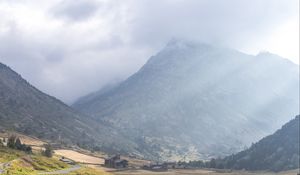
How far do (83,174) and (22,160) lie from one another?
20.8 meters

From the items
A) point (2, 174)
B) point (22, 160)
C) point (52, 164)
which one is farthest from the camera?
point (52, 164)

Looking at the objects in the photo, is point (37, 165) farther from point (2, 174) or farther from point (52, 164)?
point (2, 174)

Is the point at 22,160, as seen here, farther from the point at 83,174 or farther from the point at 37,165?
the point at 83,174

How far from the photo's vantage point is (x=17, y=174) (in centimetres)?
11131

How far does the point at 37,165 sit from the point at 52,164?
49.7ft

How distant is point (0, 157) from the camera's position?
156m

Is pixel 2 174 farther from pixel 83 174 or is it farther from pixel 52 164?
pixel 52 164

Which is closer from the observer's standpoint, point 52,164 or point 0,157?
point 0,157

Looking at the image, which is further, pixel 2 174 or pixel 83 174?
pixel 83 174

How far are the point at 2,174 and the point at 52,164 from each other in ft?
226

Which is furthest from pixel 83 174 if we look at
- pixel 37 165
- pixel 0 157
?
pixel 0 157

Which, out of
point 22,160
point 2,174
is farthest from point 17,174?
point 22,160

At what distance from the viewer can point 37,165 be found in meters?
158

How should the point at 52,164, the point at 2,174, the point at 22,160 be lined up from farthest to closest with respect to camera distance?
the point at 52,164, the point at 22,160, the point at 2,174
